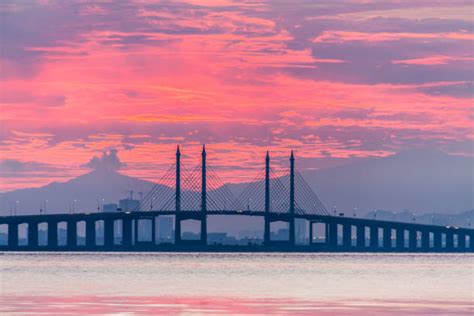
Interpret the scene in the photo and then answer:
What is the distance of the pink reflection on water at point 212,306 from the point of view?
5138cm

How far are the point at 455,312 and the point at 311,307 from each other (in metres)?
5.09

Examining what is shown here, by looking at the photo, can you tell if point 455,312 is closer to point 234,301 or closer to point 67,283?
point 234,301

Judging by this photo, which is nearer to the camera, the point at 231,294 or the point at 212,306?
the point at 212,306

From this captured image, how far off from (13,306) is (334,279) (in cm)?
3485

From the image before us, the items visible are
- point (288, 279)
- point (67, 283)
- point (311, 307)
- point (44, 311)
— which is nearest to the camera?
point (44, 311)

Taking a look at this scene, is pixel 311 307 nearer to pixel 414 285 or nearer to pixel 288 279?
pixel 414 285

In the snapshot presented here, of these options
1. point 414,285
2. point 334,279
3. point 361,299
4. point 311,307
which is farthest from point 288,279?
point 311,307

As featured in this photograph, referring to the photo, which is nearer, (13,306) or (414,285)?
(13,306)

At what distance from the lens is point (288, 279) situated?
8519cm

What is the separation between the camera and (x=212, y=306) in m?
55.1

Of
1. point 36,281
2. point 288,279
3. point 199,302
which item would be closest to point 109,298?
point 199,302

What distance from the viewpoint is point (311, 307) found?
54125 mm

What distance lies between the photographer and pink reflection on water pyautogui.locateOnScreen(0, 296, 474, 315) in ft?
169

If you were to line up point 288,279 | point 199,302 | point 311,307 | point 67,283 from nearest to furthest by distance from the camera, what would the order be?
point 311,307, point 199,302, point 67,283, point 288,279
